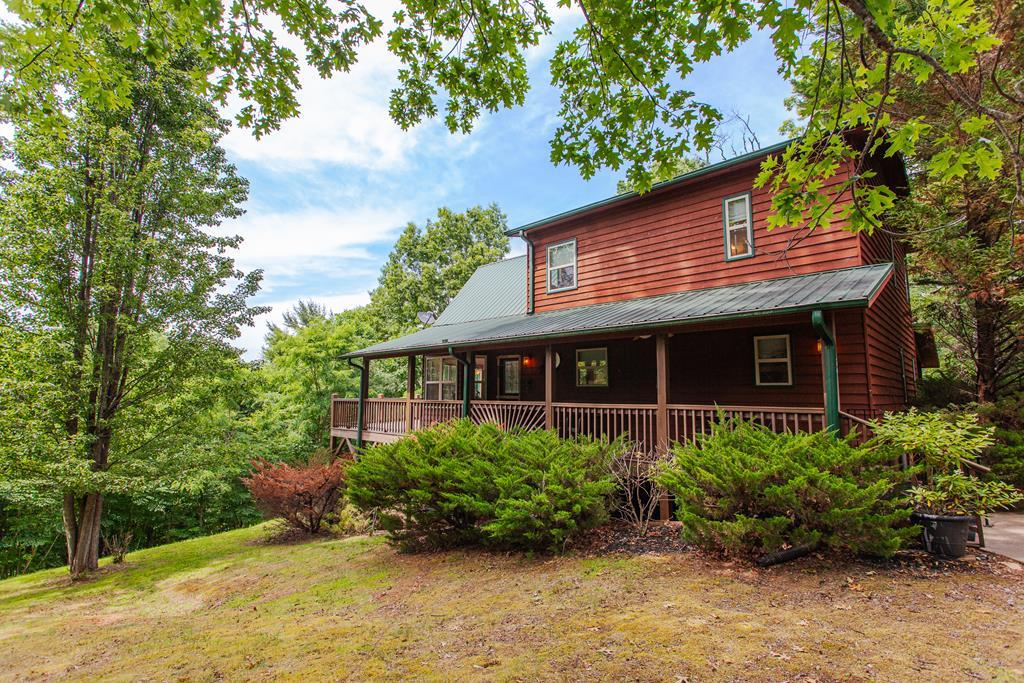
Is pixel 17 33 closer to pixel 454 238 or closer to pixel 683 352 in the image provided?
Answer: pixel 683 352

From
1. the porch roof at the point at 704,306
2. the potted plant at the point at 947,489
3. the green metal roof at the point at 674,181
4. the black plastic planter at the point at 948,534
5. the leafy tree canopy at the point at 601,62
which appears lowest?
the black plastic planter at the point at 948,534

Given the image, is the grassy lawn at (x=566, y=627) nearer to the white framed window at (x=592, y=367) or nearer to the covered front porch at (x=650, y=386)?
the covered front porch at (x=650, y=386)

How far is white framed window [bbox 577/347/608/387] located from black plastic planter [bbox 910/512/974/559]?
699 cm

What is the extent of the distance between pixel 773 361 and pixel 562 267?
228 inches

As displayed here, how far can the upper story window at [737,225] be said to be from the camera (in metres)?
9.77

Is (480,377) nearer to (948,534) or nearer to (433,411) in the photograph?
(433,411)

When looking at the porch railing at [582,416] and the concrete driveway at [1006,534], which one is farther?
the porch railing at [582,416]

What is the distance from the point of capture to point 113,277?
10.1 metres

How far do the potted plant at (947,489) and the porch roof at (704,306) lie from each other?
1.71 metres

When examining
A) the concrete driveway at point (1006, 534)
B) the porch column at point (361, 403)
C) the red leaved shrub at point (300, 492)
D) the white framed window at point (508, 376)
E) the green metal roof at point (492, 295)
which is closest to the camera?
the concrete driveway at point (1006, 534)

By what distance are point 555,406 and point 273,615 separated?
5649 mm

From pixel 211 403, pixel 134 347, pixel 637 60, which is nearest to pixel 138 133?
pixel 134 347

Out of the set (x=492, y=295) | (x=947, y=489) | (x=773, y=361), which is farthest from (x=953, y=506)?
(x=492, y=295)

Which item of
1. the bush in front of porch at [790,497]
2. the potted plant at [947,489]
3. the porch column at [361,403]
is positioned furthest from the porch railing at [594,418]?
the porch column at [361,403]
